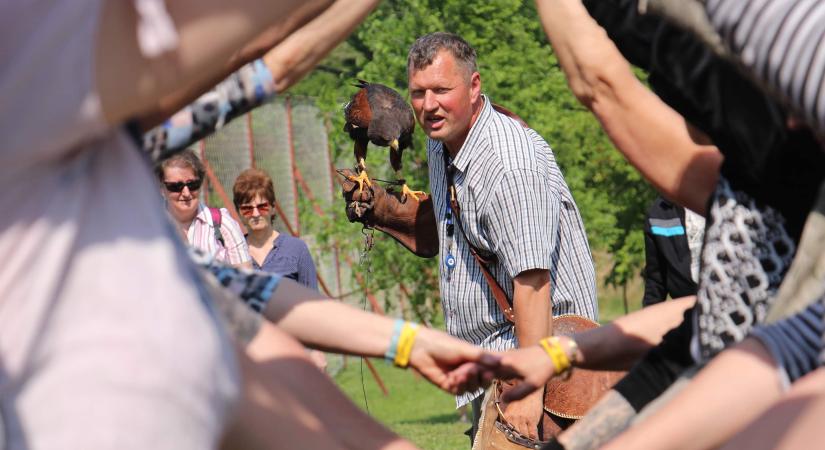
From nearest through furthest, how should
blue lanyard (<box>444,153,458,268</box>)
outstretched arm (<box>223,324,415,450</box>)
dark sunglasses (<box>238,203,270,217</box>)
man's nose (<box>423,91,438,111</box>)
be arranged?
outstretched arm (<box>223,324,415,450</box>), blue lanyard (<box>444,153,458,268</box>), man's nose (<box>423,91,438,111</box>), dark sunglasses (<box>238,203,270,217</box>)

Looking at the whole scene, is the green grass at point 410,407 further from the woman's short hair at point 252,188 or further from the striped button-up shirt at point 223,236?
the striped button-up shirt at point 223,236

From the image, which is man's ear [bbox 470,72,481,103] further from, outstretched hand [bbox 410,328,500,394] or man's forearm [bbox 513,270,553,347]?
outstretched hand [bbox 410,328,500,394]

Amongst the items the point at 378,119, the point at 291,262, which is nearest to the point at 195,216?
the point at 291,262

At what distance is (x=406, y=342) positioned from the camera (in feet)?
10.1

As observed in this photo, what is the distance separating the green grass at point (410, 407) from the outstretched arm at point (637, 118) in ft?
→ 23.1

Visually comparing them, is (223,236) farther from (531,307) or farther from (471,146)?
(531,307)

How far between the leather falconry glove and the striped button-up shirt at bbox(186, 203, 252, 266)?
1571mm

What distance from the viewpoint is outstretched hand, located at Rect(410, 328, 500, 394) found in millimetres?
3102

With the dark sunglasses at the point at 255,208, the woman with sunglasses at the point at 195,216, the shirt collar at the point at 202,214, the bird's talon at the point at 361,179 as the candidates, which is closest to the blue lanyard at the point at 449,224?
the bird's talon at the point at 361,179

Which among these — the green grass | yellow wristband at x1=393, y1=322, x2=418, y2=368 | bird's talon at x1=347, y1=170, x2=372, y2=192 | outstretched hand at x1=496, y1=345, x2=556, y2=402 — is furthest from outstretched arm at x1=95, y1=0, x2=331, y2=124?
the green grass

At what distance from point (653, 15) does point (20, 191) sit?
1342mm

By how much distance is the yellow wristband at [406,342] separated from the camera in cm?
308

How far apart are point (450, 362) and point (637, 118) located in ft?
2.34

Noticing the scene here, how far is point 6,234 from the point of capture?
84.2 inches
